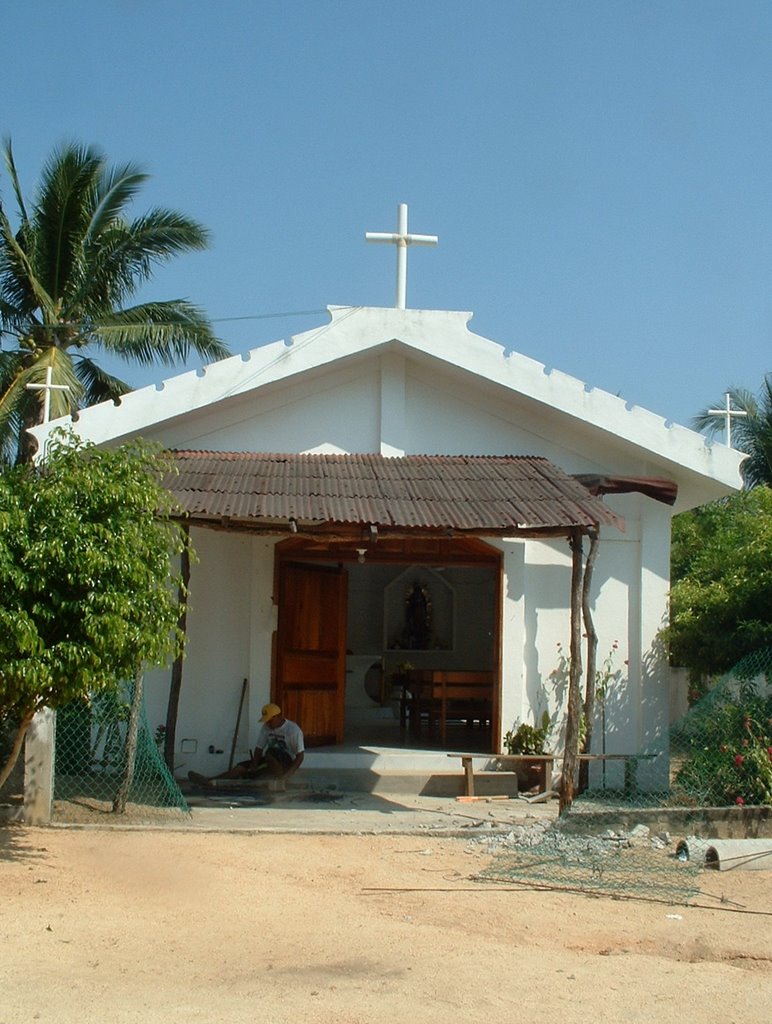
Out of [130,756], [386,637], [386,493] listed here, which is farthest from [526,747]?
[386,637]

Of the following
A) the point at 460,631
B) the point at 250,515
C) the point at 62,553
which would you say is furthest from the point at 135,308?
the point at 62,553

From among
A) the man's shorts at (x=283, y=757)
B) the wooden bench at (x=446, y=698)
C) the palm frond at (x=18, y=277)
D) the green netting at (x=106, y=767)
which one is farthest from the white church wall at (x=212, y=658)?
the palm frond at (x=18, y=277)

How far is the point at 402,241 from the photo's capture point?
14.2 meters

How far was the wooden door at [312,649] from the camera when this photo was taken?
1405cm

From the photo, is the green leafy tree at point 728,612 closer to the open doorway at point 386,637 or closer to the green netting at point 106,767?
the open doorway at point 386,637

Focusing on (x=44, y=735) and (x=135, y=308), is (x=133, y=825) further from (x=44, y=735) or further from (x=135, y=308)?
(x=135, y=308)

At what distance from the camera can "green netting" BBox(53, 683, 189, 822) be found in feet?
36.4

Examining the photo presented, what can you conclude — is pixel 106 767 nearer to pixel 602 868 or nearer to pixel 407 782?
pixel 407 782

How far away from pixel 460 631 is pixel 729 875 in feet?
40.2

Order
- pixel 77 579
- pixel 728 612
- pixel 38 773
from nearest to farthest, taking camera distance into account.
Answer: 1. pixel 77 579
2. pixel 38 773
3. pixel 728 612

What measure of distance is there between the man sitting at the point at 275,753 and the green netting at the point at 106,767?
135 centimetres

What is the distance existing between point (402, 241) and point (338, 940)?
8.88 m

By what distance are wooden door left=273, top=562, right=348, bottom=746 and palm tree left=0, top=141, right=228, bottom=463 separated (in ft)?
27.4

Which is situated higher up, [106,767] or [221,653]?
[221,653]
